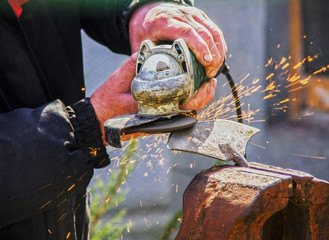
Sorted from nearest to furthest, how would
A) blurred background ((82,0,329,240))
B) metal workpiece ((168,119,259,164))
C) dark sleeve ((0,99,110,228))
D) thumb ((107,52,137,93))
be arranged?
metal workpiece ((168,119,259,164))
dark sleeve ((0,99,110,228))
thumb ((107,52,137,93))
blurred background ((82,0,329,240))

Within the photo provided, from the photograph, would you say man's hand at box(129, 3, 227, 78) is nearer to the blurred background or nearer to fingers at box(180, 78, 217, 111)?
fingers at box(180, 78, 217, 111)

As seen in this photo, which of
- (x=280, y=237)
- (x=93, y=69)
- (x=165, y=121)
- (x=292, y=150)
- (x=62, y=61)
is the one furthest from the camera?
(x=292, y=150)

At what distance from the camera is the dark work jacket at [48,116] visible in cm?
153

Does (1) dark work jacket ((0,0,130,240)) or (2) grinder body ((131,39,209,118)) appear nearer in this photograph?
(2) grinder body ((131,39,209,118))

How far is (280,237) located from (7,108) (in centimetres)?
96

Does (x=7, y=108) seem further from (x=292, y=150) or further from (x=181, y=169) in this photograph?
(x=292, y=150)

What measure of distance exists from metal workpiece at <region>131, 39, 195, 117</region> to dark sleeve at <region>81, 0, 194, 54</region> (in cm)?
55

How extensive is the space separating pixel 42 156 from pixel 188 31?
571 millimetres

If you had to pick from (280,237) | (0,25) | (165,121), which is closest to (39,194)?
(165,121)

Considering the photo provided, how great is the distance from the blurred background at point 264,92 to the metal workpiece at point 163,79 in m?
2.63

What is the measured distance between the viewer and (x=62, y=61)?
6.46 feet

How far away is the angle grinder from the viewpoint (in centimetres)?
139

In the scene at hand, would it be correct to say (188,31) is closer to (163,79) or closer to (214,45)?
(214,45)

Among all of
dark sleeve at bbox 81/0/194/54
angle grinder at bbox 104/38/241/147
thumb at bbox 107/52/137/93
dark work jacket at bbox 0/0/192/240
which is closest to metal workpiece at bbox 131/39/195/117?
angle grinder at bbox 104/38/241/147
